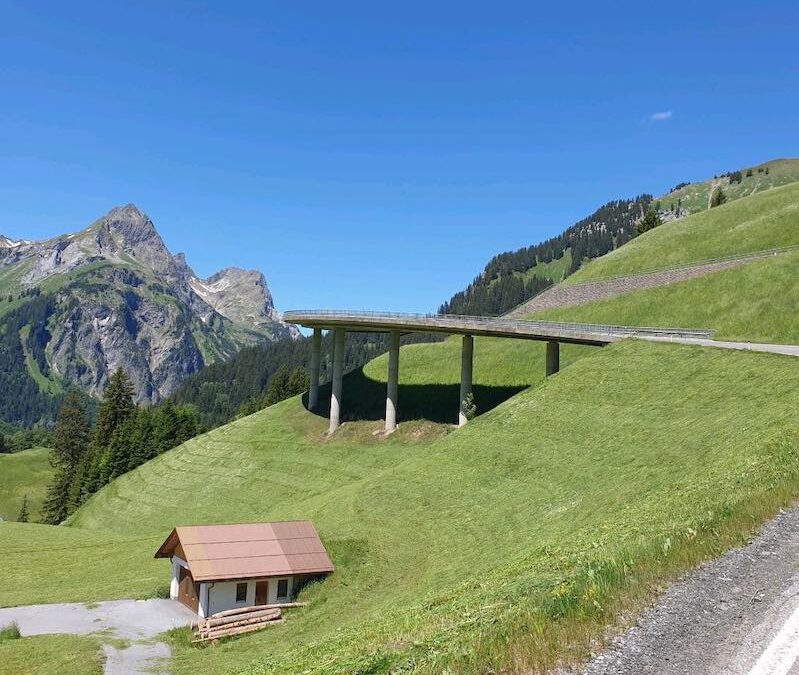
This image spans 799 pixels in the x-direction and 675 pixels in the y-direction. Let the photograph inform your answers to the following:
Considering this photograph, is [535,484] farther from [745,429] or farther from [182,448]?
[182,448]

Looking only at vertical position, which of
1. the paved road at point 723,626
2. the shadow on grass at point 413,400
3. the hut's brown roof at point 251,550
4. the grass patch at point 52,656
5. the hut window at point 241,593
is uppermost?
the paved road at point 723,626

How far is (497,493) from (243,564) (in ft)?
54.7

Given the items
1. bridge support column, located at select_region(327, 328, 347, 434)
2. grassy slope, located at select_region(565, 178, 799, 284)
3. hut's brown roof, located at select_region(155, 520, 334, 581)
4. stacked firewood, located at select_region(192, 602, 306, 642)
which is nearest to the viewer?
stacked firewood, located at select_region(192, 602, 306, 642)

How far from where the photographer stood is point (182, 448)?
99312 mm

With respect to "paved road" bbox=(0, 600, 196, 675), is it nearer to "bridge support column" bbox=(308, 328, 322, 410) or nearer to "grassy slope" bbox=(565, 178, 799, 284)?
"bridge support column" bbox=(308, 328, 322, 410)

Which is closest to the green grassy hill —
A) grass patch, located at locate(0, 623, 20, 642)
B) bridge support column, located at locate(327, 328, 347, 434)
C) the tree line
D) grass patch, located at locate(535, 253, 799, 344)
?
grass patch, located at locate(535, 253, 799, 344)

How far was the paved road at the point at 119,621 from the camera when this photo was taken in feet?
102

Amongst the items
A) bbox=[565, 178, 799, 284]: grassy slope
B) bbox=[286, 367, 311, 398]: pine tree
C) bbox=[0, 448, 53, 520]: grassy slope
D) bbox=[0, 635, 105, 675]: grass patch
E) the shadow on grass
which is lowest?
bbox=[0, 448, 53, 520]: grassy slope

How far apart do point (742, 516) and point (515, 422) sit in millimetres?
38644

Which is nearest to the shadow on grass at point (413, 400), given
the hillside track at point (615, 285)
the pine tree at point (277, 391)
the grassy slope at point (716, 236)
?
the hillside track at point (615, 285)

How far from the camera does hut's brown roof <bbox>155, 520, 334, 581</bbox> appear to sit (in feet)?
124

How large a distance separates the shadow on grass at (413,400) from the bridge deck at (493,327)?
9.20m

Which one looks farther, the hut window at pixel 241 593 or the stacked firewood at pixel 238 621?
the hut window at pixel 241 593

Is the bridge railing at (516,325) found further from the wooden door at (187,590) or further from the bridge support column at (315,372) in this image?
the wooden door at (187,590)
